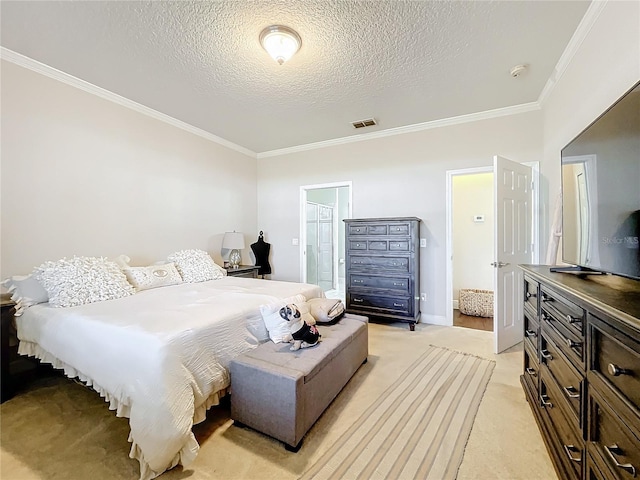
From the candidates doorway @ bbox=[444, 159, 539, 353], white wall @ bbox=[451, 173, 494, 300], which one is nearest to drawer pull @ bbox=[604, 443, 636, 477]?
doorway @ bbox=[444, 159, 539, 353]

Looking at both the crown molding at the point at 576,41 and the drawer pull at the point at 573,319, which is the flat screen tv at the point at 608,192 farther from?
the crown molding at the point at 576,41

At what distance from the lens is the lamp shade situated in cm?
426

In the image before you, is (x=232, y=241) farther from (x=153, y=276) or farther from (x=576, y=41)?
(x=576, y=41)

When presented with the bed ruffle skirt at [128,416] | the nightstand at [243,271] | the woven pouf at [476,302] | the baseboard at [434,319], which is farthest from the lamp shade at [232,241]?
the woven pouf at [476,302]

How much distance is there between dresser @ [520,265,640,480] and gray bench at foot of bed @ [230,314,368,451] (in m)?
1.22

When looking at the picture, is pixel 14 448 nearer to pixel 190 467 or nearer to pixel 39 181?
pixel 190 467

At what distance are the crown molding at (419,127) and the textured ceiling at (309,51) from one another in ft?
0.40

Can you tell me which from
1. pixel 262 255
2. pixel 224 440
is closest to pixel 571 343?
pixel 224 440

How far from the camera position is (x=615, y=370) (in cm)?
85

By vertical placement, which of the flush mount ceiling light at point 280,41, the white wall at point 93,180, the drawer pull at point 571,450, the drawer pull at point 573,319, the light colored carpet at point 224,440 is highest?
the flush mount ceiling light at point 280,41

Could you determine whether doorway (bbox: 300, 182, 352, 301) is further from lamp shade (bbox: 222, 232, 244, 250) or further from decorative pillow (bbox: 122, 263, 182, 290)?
decorative pillow (bbox: 122, 263, 182, 290)

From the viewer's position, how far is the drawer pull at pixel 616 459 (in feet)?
2.58

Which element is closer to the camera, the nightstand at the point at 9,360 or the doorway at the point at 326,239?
the nightstand at the point at 9,360

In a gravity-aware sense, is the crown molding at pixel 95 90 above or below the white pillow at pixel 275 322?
above
